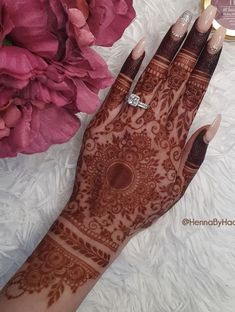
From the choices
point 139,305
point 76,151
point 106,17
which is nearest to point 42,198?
point 76,151

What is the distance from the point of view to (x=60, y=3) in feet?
1.36

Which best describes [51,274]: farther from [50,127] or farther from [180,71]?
[180,71]

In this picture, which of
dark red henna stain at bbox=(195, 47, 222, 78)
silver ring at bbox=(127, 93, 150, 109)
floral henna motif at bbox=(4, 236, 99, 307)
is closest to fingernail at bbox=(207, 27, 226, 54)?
dark red henna stain at bbox=(195, 47, 222, 78)

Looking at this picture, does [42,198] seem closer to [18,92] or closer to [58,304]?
[58,304]

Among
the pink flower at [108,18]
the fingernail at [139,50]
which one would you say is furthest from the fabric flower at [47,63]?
the fingernail at [139,50]

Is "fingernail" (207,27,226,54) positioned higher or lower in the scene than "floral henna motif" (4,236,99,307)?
higher

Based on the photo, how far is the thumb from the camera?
2.09ft

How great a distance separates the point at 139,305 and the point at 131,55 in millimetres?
371

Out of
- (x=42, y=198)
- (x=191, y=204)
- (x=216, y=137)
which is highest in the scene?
(x=216, y=137)

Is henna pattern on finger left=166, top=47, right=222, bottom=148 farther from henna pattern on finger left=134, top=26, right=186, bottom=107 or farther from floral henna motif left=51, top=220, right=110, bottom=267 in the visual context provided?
floral henna motif left=51, top=220, right=110, bottom=267

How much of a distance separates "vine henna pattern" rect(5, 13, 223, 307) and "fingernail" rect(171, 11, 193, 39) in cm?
1

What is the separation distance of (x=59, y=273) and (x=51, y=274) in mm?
11

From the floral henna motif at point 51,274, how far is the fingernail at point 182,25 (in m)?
0.33

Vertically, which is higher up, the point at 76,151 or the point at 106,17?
the point at 106,17
